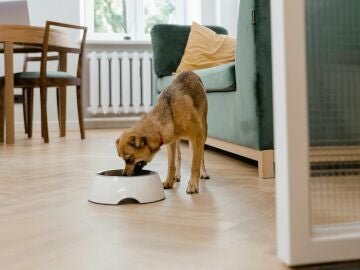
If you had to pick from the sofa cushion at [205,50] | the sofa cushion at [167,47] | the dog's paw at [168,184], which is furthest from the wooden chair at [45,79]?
the dog's paw at [168,184]

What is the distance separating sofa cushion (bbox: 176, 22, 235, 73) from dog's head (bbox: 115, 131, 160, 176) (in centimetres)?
181

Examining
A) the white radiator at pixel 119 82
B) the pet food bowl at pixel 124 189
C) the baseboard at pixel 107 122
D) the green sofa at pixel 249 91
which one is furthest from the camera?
the baseboard at pixel 107 122

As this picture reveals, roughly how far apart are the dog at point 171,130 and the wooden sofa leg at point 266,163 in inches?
12.0

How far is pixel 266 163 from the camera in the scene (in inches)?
80.0

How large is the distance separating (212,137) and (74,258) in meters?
1.84

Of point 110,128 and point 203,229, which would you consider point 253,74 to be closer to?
point 203,229

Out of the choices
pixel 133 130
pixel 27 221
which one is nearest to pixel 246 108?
pixel 133 130

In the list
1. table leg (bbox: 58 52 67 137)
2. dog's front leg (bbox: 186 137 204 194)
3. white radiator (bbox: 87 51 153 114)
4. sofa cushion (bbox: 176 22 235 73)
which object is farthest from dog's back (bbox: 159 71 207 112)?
white radiator (bbox: 87 51 153 114)

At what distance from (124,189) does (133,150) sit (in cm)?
20

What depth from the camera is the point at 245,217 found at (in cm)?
134

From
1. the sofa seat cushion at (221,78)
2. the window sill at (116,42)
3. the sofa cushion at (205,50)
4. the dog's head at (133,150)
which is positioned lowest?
the dog's head at (133,150)

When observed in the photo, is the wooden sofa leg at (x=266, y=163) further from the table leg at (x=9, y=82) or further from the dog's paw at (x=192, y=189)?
the table leg at (x=9, y=82)

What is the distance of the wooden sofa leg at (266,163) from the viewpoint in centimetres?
203

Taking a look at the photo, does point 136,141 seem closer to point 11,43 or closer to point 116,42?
point 11,43
